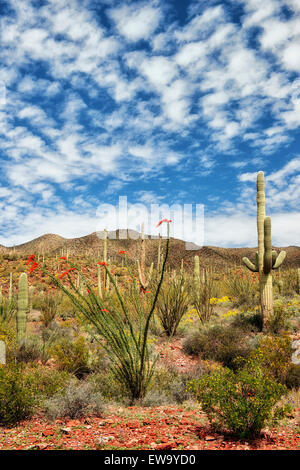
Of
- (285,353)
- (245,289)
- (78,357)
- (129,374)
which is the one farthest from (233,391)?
(245,289)

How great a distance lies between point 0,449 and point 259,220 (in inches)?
418

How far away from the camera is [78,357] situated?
28.9 feet

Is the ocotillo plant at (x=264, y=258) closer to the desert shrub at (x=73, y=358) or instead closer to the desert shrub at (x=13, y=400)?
the desert shrub at (x=73, y=358)

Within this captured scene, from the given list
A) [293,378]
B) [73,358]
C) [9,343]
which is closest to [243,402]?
[293,378]

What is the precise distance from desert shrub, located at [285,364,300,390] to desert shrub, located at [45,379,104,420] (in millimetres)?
3985

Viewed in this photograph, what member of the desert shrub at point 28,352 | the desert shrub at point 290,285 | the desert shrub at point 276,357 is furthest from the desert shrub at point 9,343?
the desert shrub at point 290,285

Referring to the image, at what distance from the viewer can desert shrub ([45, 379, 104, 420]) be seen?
5442mm

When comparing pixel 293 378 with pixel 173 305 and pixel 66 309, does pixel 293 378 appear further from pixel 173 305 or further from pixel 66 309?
pixel 66 309

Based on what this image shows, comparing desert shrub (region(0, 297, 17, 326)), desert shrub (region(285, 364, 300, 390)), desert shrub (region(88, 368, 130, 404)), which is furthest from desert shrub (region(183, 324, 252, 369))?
desert shrub (region(0, 297, 17, 326))

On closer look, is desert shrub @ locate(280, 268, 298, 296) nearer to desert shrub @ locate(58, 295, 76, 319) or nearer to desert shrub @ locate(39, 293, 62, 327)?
desert shrub @ locate(58, 295, 76, 319)

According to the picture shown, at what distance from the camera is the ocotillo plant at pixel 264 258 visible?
12117mm

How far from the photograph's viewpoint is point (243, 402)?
459 cm

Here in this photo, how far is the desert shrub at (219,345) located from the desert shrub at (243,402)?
4.18 metres
